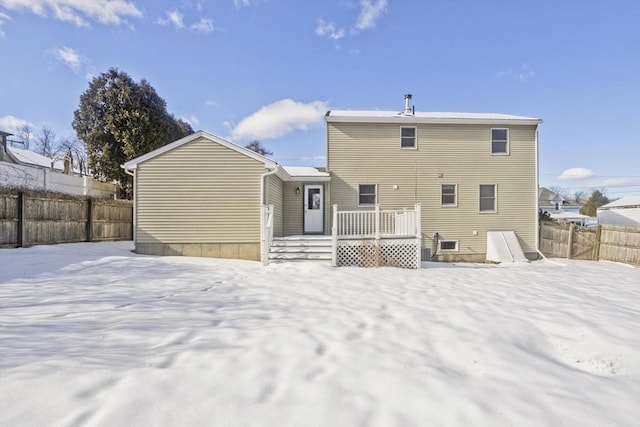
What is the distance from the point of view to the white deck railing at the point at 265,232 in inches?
344

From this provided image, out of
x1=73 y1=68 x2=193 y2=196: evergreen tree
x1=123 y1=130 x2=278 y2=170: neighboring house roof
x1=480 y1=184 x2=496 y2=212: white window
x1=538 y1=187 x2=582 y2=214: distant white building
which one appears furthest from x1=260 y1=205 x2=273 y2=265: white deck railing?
x1=538 y1=187 x2=582 y2=214: distant white building

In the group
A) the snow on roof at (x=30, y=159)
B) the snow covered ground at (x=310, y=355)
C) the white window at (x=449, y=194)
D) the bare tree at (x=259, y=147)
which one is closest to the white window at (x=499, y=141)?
the white window at (x=449, y=194)

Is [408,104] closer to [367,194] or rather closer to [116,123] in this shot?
[367,194]

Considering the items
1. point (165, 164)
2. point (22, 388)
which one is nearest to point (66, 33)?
point (165, 164)

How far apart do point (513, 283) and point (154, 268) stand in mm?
8046

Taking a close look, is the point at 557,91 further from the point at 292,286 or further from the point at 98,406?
the point at 98,406

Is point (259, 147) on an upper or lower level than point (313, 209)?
upper

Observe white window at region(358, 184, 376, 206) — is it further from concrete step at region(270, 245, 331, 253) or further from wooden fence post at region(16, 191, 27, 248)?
wooden fence post at region(16, 191, 27, 248)

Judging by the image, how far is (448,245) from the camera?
508 inches

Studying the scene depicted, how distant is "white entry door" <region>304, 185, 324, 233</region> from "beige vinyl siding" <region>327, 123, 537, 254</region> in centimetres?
57

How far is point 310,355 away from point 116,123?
56.6 ft

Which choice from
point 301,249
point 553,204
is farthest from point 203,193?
point 553,204

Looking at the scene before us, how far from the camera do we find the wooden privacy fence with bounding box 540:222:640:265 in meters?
11.0

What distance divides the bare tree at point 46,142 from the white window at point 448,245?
45.5 metres
